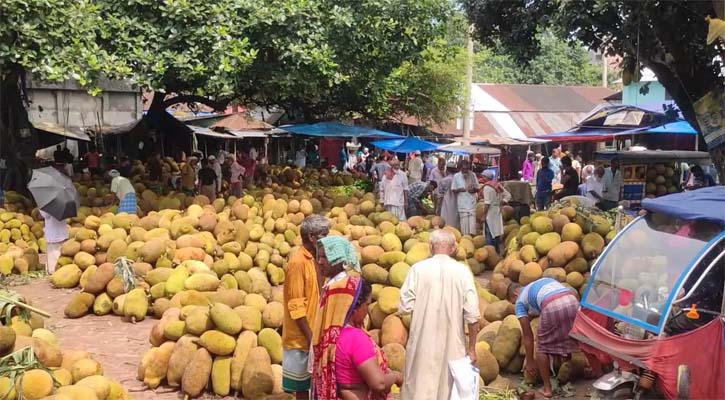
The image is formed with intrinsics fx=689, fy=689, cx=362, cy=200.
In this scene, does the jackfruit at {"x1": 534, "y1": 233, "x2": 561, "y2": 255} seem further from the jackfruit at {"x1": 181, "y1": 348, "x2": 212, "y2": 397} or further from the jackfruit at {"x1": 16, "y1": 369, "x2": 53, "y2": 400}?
the jackfruit at {"x1": 16, "y1": 369, "x2": 53, "y2": 400}

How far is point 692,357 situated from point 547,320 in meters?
1.40

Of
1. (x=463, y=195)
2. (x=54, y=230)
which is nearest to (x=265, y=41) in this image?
(x=463, y=195)

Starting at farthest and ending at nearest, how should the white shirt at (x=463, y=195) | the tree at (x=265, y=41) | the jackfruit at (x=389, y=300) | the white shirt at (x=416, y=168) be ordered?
the white shirt at (x=416, y=168) < the tree at (x=265, y=41) < the white shirt at (x=463, y=195) < the jackfruit at (x=389, y=300)

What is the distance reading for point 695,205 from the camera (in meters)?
5.12

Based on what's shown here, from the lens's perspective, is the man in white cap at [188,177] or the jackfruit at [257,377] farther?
the man in white cap at [188,177]

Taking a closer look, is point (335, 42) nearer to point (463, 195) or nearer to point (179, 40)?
point (179, 40)

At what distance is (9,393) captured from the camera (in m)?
4.29

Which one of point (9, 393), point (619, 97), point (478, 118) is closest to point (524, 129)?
point (478, 118)

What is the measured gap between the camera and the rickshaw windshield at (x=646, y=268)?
4.86 m

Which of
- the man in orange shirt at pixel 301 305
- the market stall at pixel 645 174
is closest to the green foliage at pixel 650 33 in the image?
the market stall at pixel 645 174

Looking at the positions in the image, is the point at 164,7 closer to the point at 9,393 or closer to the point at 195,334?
the point at 195,334

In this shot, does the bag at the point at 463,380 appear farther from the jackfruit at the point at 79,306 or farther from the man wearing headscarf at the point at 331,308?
the jackfruit at the point at 79,306

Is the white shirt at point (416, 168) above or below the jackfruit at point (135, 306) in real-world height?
above

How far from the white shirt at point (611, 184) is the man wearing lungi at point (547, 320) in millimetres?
8712
